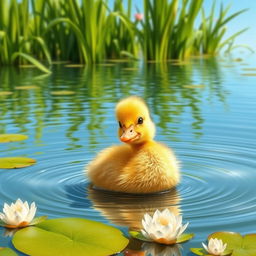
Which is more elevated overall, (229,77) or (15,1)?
(15,1)

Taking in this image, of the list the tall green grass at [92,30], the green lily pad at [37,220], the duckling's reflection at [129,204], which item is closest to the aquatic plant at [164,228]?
the duckling's reflection at [129,204]

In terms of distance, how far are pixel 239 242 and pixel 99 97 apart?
5.04m

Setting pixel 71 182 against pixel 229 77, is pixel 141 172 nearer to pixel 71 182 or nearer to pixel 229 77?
pixel 71 182

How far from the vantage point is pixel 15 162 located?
12.4ft

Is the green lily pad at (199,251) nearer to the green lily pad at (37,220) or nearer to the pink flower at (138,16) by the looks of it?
the green lily pad at (37,220)

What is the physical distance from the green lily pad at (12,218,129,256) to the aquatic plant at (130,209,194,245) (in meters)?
0.11

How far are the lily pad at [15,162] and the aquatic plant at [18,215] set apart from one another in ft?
3.75

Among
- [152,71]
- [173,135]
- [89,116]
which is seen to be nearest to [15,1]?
[152,71]

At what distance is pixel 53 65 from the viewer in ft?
41.6

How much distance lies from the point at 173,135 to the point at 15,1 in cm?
736

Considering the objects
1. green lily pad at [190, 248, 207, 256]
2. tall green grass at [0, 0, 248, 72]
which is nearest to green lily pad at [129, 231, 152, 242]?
green lily pad at [190, 248, 207, 256]

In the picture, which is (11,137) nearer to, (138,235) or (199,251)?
(138,235)

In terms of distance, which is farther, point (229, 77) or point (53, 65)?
point (53, 65)

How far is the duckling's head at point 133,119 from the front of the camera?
3.09 meters
